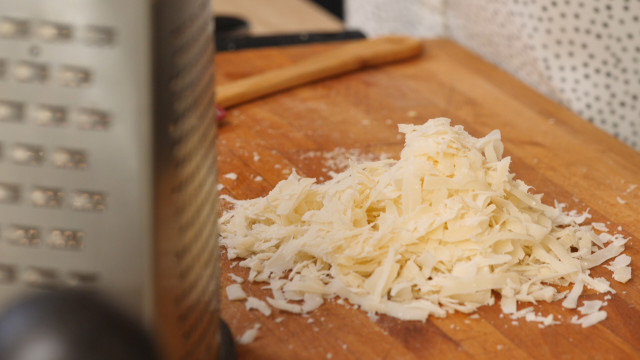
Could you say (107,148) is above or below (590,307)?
above

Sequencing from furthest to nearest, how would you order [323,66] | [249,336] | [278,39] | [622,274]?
[278,39] < [323,66] < [622,274] < [249,336]

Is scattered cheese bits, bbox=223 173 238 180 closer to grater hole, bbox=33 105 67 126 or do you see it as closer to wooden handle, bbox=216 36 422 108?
wooden handle, bbox=216 36 422 108

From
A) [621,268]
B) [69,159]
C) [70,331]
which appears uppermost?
[69,159]

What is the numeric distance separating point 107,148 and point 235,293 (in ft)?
1.16

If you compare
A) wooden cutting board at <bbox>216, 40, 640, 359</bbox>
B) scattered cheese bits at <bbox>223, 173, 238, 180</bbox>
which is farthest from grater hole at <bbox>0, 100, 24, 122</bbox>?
scattered cheese bits at <bbox>223, 173, 238, 180</bbox>

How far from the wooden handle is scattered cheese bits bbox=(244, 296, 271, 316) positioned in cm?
54

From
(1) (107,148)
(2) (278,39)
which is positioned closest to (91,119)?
(1) (107,148)

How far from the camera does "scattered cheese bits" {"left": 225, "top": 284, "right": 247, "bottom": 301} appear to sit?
2.86 ft

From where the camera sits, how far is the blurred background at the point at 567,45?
1415 millimetres

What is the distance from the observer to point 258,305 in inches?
33.9

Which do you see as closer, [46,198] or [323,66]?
[46,198]

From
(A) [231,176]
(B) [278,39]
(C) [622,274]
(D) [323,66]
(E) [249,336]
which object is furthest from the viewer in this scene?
(B) [278,39]

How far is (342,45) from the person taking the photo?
1612 mm

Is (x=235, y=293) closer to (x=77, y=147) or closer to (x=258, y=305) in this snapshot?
(x=258, y=305)
